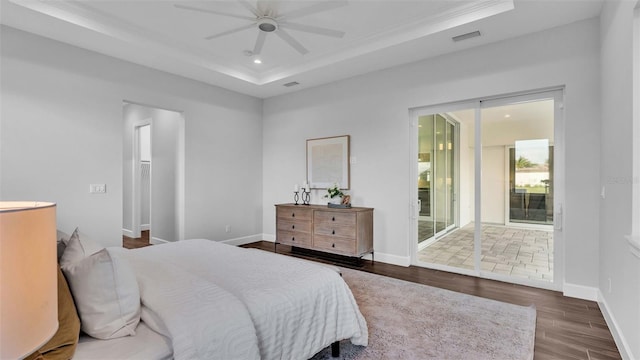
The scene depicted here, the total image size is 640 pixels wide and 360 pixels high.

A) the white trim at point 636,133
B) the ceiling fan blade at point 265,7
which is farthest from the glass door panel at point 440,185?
the ceiling fan blade at point 265,7

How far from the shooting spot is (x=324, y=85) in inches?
200

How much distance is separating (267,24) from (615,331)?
12.5 feet

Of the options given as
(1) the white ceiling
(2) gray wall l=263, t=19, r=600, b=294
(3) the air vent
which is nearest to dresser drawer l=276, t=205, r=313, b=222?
(2) gray wall l=263, t=19, r=600, b=294

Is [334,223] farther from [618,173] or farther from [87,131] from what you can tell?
[87,131]

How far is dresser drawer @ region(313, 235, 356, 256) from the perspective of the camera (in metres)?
4.19

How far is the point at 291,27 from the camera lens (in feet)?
9.48

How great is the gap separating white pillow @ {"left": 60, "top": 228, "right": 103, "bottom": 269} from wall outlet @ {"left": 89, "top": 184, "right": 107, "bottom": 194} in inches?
106

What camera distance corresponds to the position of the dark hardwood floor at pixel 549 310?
2188 mm

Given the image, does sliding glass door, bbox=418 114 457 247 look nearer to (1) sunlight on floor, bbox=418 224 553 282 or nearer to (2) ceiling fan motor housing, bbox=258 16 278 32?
(1) sunlight on floor, bbox=418 224 553 282

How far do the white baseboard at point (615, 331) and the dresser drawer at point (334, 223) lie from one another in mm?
2547

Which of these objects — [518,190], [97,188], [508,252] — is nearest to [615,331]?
[508,252]

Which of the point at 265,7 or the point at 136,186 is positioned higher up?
the point at 265,7

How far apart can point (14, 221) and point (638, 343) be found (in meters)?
2.81

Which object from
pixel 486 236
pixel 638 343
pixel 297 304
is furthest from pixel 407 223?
pixel 297 304
